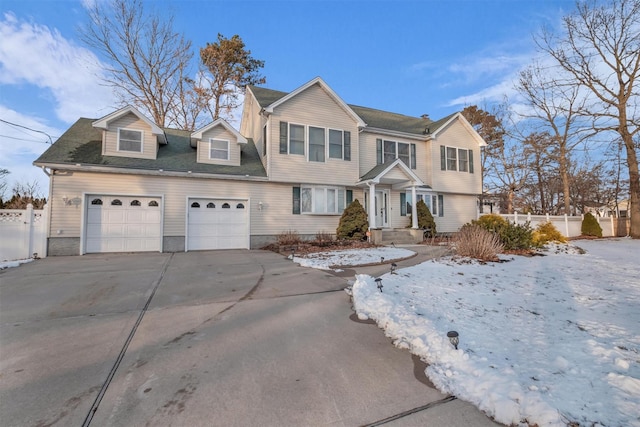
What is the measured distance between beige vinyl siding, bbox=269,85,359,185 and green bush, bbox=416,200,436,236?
3.96 metres

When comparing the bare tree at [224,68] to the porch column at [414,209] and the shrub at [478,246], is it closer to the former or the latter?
the porch column at [414,209]

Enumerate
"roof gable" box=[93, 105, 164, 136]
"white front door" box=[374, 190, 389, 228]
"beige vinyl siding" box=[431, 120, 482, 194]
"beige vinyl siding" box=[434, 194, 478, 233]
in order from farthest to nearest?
1. "beige vinyl siding" box=[434, 194, 478, 233]
2. "beige vinyl siding" box=[431, 120, 482, 194]
3. "white front door" box=[374, 190, 389, 228]
4. "roof gable" box=[93, 105, 164, 136]

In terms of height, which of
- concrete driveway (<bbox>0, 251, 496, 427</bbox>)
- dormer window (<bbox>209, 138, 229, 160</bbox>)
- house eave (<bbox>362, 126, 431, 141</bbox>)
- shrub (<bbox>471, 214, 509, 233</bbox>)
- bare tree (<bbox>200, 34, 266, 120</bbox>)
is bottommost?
concrete driveway (<bbox>0, 251, 496, 427</bbox>)

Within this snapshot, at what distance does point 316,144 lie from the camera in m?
13.8

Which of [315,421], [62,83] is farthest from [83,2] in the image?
[315,421]

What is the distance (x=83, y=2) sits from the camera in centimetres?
1525

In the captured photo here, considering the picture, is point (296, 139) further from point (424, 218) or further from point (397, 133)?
point (424, 218)

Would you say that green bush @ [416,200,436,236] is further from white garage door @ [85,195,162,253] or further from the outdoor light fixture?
the outdoor light fixture

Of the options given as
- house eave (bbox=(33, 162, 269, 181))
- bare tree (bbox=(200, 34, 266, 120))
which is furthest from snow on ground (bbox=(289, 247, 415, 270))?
bare tree (bbox=(200, 34, 266, 120))

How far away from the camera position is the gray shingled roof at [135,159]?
10578mm

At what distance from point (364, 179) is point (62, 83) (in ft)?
48.2

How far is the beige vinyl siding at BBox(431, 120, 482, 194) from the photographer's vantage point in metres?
16.6

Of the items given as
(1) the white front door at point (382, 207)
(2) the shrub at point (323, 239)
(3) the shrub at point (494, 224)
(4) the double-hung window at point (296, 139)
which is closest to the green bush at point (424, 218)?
(1) the white front door at point (382, 207)

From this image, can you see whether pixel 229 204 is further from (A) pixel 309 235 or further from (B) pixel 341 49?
(B) pixel 341 49
